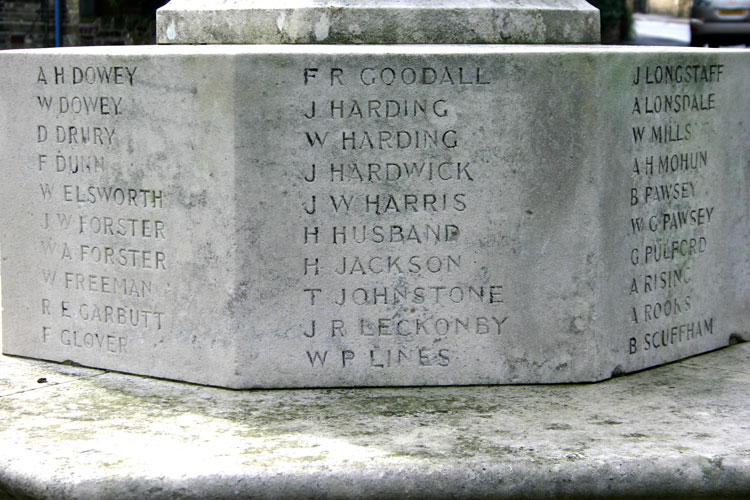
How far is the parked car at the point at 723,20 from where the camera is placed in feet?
71.4

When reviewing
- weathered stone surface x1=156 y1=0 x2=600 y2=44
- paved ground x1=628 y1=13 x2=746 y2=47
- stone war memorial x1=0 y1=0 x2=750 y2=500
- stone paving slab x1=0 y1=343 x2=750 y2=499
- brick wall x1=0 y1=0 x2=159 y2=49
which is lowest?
stone paving slab x1=0 y1=343 x2=750 y2=499

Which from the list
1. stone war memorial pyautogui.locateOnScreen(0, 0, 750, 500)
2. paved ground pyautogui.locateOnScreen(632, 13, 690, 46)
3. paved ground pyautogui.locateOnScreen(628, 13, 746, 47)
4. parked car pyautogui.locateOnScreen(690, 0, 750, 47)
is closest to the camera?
stone war memorial pyautogui.locateOnScreen(0, 0, 750, 500)

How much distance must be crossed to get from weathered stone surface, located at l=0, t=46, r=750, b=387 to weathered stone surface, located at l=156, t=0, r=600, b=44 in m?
0.23

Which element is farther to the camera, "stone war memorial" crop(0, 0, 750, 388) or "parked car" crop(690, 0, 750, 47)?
"parked car" crop(690, 0, 750, 47)

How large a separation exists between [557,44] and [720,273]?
1105 millimetres

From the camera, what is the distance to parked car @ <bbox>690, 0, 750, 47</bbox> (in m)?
21.8

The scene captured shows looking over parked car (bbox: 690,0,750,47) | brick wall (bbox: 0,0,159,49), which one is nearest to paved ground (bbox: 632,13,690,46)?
parked car (bbox: 690,0,750,47)

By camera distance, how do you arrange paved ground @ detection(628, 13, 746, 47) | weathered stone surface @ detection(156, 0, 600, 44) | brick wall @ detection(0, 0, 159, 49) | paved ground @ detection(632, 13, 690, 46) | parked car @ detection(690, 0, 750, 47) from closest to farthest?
weathered stone surface @ detection(156, 0, 600, 44), brick wall @ detection(0, 0, 159, 49), parked car @ detection(690, 0, 750, 47), paved ground @ detection(628, 13, 746, 47), paved ground @ detection(632, 13, 690, 46)

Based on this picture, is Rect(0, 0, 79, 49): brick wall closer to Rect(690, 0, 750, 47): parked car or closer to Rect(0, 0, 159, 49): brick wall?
Rect(0, 0, 159, 49): brick wall

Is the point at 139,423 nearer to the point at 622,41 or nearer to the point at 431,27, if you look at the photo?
the point at 431,27

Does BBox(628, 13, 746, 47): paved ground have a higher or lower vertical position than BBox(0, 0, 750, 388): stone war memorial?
higher

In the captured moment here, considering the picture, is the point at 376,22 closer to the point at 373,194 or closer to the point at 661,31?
the point at 373,194

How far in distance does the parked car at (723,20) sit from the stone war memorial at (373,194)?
60.8 feet

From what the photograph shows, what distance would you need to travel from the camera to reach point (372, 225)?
399 cm
